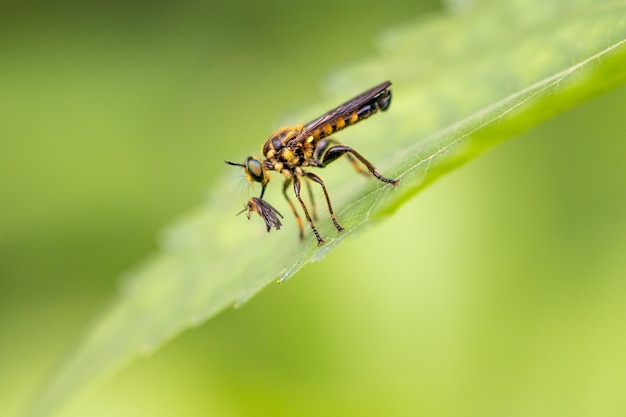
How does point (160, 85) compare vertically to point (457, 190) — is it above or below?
above

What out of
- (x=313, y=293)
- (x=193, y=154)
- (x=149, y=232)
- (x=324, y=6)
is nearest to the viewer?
(x=313, y=293)

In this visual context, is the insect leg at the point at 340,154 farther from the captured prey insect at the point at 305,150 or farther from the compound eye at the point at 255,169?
the compound eye at the point at 255,169

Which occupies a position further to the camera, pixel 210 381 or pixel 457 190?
pixel 457 190

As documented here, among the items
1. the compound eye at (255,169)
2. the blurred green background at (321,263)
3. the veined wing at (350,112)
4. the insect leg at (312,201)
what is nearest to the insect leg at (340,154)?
the veined wing at (350,112)

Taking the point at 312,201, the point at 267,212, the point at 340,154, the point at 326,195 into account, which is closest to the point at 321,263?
A: the point at 312,201

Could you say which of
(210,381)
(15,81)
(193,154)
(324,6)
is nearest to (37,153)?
(15,81)

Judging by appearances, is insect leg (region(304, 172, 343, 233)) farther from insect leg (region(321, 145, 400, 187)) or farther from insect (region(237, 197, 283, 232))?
Result: insect (region(237, 197, 283, 232))

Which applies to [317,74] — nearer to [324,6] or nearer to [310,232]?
[324,6]
